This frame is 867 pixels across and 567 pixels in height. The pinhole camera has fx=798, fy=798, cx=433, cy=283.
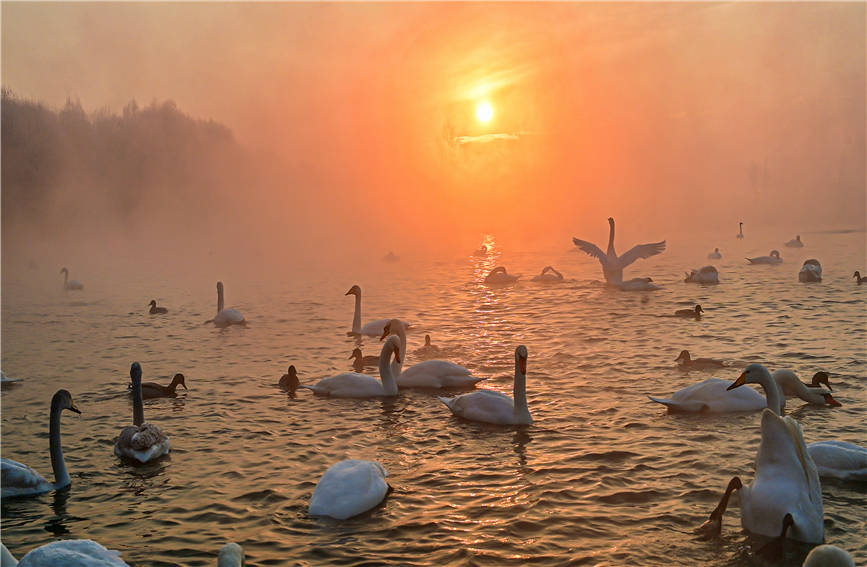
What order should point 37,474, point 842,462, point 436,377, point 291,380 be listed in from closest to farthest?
1. point 842,462
2. point 37,474
3. point 436,377
4. point 291,380

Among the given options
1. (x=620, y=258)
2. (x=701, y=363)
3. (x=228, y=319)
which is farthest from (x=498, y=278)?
(x=701, y=363)

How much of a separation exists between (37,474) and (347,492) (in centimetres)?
358

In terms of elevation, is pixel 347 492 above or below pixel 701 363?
below

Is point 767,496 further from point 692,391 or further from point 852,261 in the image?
point 852,261

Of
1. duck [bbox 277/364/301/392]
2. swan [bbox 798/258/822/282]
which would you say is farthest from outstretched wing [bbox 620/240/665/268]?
duck [bbox 277/364/301/392]

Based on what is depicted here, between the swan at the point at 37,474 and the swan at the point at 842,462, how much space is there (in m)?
7.99

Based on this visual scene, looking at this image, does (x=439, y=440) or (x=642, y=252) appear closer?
(x=439, y=440)

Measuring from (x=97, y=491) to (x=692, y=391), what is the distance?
7.80 metres

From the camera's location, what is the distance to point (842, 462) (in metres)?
8.39

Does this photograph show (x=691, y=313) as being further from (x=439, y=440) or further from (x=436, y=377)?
(x=439, y=440)

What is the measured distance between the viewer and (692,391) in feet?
36.9

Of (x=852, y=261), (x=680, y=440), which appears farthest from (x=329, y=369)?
(x=852, y=261)

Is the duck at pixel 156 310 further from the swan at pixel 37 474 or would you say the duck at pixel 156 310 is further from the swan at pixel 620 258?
the swan at pixel 37 474

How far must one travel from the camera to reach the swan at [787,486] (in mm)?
6699
